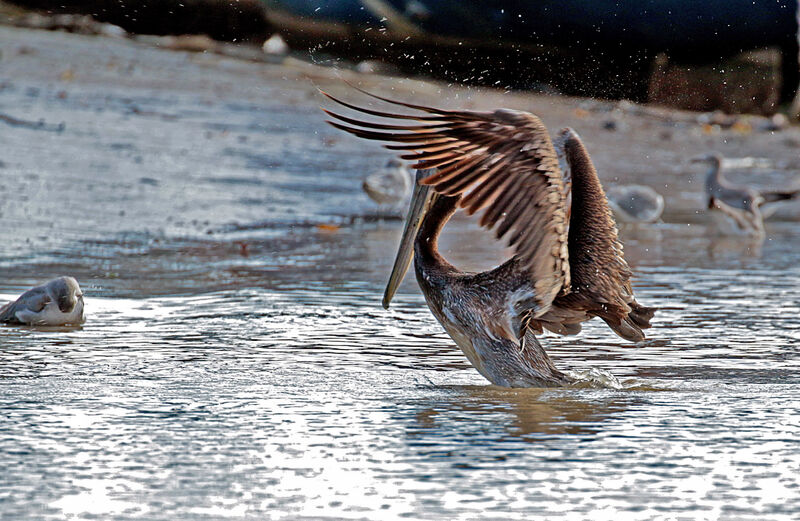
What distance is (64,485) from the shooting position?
353cm

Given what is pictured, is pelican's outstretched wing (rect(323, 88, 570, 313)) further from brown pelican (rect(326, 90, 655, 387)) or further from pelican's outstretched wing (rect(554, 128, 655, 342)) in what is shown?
pelican's outstretched wing (rect(554, 128, 655, 342))

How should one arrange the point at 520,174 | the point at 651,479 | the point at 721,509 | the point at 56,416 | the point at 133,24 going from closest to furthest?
the point at 721,509, the point at 651,479, the point at 56,416, the point at 520,174, the point at 133,24

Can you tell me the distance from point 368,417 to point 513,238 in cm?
85

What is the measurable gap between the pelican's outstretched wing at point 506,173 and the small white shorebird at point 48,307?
210cm

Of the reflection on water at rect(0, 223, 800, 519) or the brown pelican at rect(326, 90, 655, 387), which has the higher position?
the brown pelican at rect(326, 90, 655, 387)

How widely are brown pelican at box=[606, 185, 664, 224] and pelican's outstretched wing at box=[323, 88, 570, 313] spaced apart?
22.1ft

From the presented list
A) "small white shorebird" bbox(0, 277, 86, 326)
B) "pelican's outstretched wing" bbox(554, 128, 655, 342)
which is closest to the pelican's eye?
"small white shorebird" bbox(0, 277, 86, 326)

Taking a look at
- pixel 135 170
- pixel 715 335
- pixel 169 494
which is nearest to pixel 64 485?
pixel 169 494

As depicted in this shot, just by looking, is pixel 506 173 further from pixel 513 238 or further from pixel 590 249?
pixel 590 249

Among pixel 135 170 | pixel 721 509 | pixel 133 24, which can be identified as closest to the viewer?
pixel 721 509

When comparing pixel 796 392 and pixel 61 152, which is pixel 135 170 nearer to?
pixel 61 152

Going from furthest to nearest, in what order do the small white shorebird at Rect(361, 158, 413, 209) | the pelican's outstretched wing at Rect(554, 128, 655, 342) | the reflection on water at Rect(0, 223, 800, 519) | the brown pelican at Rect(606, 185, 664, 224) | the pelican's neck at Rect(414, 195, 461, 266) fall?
the small white shorebird at Rect(361, 158, 413, 209), the brown pelican at Rect(606, 185, 664, 224), the pelican's neck at Rect(414, 195, 461, 266), the pelican's outstretched wing at Rect(554, 128, 655, 342), the reflection on water at Rect(0, 223, 800, 519)

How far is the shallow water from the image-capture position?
351 cm

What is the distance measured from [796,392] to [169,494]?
8.32 feet
